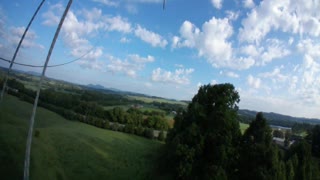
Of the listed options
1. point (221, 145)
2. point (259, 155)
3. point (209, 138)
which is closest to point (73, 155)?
point (209, 138)

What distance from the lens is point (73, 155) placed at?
4384 cm

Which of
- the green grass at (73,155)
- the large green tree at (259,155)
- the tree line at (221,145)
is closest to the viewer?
the large green tree at (259,155)

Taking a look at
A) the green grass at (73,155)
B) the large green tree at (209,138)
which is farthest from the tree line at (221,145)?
the green grass at (73,155)

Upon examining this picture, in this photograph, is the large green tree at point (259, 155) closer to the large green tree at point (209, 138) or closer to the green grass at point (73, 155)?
the large green tree at point (209, 138)

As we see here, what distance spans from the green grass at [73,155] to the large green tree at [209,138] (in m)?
8.49

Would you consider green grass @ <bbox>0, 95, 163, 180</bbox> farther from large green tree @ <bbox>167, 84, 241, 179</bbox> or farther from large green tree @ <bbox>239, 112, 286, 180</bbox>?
large green tree @ <bbox>239, 112, 286, 180</bbox>

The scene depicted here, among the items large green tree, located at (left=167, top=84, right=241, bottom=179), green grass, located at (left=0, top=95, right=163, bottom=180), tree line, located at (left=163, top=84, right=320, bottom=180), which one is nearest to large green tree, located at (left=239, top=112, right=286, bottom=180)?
tree line, located at (left=163, top=84, right=320, bottom=180)

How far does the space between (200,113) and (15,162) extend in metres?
20.1

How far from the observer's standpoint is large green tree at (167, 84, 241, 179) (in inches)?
1138

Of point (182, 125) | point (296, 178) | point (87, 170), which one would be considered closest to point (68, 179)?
point (87, 170)

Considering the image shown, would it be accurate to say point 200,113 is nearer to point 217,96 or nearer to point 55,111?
point 217,96

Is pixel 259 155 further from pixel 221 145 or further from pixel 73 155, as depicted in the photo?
pixel 73 155

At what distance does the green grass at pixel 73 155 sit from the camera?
31359mm

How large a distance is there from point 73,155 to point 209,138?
23.2m
